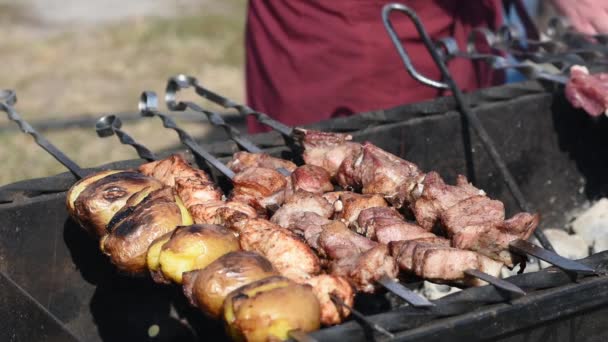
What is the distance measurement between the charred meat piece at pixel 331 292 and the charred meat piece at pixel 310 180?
50cm

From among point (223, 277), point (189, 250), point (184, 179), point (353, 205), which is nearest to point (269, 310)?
point (223, 277)

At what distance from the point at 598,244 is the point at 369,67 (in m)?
1.20

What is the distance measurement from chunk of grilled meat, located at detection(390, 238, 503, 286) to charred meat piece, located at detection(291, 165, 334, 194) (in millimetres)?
454

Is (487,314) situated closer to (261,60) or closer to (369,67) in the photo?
(369,67)

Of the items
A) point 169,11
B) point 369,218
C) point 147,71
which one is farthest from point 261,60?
point 169,11

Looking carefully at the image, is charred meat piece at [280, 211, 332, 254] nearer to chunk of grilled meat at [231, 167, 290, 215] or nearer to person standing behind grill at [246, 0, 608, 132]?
chunk of grilled meat at [231, 167, 290, 215]

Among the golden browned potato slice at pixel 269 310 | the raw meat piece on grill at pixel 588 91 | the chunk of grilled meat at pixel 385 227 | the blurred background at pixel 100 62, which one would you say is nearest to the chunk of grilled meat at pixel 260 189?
the chunk of grilled meat at pixel 385 227

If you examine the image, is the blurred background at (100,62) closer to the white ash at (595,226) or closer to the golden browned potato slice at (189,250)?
the white ash at (595,226)

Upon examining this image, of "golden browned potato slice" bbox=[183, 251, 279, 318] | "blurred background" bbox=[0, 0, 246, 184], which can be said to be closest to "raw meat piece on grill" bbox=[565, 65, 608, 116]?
"golden browned potato slice" bbox=[183, 251, 279, 318]

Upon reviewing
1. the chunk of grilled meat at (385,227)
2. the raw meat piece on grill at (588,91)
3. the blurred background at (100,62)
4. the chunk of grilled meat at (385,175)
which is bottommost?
the blurred background at (100,62)

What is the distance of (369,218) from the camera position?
1.99 metres

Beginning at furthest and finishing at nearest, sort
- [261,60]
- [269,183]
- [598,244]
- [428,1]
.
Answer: [261,60] → [428,1] → [598,244] → [269,183]

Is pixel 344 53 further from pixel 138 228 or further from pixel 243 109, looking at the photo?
pixel 138 228

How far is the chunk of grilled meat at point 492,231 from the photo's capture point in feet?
5.98
